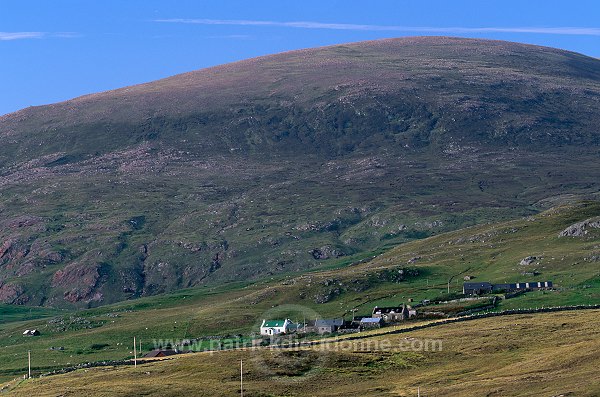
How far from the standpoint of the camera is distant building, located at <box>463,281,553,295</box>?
17488 centimetres

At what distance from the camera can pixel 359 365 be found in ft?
361

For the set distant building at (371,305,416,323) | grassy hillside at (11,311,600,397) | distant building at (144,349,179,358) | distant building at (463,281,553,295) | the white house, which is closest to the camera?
grassy hillside at (11,311,600,397)

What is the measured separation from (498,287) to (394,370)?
241 ft

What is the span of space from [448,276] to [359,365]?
9048 cm

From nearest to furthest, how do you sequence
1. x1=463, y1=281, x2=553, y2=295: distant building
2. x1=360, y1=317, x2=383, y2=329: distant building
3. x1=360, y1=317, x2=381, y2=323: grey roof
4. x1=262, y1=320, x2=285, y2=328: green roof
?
x1=360, y1=317, x2=383, y2=329: distant building → x1=360, y1=317, x2=381, y2=323: grey roof → x1=262, y1=320, x2=285, y2=328: green roof → x1=463, y1=281, x2=553, y2=295: distant building

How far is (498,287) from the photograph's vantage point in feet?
585

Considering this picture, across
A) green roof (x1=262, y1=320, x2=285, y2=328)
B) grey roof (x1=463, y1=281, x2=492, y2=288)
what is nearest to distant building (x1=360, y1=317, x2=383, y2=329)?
green roof (x1=262, y1=320, x2=285, y2=328)

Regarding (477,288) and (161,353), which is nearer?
(161,353)

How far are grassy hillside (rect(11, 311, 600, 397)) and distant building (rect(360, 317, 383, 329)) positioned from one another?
2119cm

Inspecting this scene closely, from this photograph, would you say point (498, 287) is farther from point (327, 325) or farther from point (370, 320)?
point (327, 325)

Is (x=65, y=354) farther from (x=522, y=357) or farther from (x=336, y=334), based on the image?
(x=522, y=357)

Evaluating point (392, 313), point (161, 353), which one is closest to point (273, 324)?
point (392, 313)

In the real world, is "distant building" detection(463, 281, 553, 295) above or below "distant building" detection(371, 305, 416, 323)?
above

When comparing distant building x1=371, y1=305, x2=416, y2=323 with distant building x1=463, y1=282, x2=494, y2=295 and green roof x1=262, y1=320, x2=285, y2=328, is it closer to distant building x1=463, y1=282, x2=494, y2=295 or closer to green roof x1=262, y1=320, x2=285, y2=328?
green roof x1=262, y1=320, x2=285, y2=328
